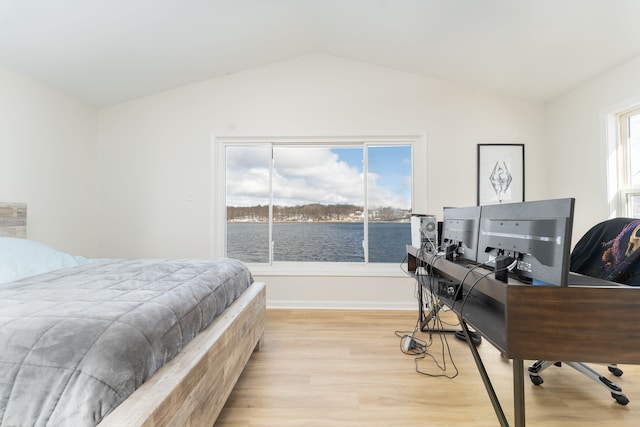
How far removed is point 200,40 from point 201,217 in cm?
173

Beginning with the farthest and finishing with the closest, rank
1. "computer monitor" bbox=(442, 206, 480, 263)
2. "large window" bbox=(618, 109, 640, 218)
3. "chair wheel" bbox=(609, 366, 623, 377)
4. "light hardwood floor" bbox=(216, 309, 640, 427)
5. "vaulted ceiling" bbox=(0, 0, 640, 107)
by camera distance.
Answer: "large window" bbox=(618, 109, 640, 218) → "vaulted ceiling" bbox=(0, 0, 640, 107) → "chair wheel" bbox=(609, 366, 623, 377) → "computer monitor" bbox=(442, 206, 480, 263) → "light hardwood floor" bbox=(216, 309, 640, 427)

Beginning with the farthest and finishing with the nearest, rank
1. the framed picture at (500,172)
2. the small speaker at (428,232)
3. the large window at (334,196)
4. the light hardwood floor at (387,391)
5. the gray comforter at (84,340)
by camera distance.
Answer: the large window at (334,196) → the framed picture at (500,172) → the small speaker at (428,232) → the light hardwood floor at (387,391) → the gray comforter at (84,340)

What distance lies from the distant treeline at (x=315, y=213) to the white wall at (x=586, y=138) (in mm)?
1527

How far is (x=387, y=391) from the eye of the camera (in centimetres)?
168

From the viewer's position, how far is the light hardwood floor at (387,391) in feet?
4.81

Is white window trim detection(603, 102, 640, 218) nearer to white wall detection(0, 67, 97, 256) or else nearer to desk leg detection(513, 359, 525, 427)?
desk leg detection(513, 359, 525, 427)

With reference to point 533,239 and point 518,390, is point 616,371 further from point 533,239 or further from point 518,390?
point 533,239

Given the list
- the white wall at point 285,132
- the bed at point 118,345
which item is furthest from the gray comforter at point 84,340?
the white wall at point 285,132

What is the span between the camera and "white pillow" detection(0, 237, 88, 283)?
5.37ft

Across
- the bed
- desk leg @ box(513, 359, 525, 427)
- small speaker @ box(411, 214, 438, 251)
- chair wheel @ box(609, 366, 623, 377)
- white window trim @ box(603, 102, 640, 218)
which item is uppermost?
white window trim @ box(603, 102, 640, 218)

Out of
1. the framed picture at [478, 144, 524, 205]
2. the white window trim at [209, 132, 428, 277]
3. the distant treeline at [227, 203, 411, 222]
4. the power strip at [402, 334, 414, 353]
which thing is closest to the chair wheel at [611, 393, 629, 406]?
the power strip at [402, 334, 414, 353]

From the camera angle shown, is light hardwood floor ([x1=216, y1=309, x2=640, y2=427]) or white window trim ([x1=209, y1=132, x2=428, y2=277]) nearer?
light hardwood floor ([x1=216, y1=309, x2=640, y2=427])

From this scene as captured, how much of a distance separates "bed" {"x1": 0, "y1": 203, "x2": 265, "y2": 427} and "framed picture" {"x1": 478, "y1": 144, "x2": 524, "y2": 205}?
276 cm

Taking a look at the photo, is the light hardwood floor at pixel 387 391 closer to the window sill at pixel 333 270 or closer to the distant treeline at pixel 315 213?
the window sill at pixel 333 270
